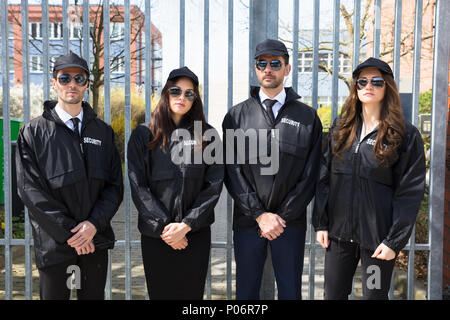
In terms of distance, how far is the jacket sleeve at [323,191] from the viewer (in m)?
2.91

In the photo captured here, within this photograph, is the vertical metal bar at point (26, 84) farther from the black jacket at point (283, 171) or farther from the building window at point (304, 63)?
the building window at point (304, 63)

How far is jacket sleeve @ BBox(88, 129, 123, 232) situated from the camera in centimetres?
283

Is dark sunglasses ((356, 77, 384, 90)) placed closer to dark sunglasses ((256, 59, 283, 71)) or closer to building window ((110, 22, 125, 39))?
dark sunglasses ((256, 59, 283, 71))

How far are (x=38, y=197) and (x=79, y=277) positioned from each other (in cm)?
61

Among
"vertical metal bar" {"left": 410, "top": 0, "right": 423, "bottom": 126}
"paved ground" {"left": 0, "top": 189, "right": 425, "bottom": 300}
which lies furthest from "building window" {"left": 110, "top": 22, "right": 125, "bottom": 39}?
"vertical metal bar" {"left": 410, "top": 0, "right": 423, "bottom": 126}

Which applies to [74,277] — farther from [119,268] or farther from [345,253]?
[119,268]

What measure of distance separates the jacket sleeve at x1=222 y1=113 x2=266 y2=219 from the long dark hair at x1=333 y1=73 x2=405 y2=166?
2.10 feet

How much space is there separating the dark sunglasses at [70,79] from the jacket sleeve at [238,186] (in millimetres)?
1050

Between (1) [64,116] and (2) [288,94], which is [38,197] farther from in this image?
(2) [288,94]

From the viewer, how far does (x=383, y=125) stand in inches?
108

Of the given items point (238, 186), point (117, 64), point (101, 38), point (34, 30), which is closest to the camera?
point (238, 186)

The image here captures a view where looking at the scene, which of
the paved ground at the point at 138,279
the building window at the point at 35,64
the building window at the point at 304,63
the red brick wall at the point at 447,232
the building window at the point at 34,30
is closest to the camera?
the red brick wall at the point at 447,232
